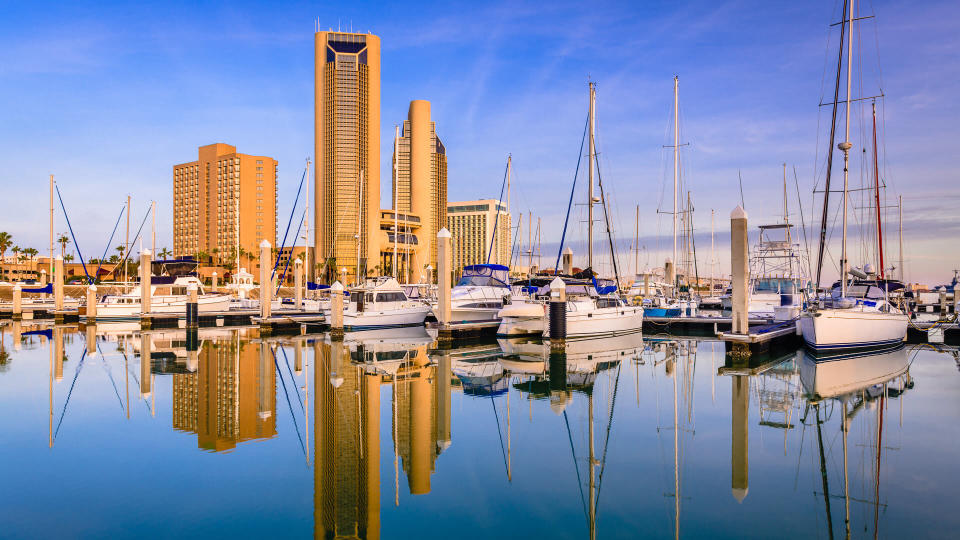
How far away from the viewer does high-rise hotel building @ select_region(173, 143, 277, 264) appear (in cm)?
15475

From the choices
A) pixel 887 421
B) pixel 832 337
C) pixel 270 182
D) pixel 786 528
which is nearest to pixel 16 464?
pixel 786 528

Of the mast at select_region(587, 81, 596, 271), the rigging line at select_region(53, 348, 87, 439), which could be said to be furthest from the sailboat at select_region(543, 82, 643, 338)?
the rigging line at select_region(53, 348, 87, 439)

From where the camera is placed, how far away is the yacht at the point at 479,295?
3203cm

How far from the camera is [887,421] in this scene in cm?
1218

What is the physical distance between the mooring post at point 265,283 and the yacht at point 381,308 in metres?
4.40

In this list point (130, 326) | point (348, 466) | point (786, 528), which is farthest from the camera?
point (130, 326)

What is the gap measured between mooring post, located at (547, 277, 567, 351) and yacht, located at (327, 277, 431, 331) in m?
11.6

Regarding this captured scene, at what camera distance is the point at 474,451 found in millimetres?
9945

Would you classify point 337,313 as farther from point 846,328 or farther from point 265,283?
point 846,328

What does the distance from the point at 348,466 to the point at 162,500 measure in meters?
2.52

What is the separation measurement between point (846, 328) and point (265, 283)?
29.4 metres

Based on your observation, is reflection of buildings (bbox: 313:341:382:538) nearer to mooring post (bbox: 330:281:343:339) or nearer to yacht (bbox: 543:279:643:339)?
yacht (bbox: 543:279:643:339)

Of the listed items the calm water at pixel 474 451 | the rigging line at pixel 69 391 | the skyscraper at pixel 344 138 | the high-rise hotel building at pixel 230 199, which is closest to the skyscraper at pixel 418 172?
the skyscraper at pixel 344 138

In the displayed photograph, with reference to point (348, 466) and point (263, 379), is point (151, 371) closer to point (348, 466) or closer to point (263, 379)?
point (263, 379)
